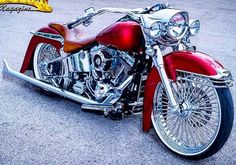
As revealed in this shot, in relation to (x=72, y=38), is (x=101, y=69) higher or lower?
lower

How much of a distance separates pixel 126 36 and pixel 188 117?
32.3 inches

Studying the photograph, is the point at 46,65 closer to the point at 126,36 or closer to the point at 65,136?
the point at 65,136

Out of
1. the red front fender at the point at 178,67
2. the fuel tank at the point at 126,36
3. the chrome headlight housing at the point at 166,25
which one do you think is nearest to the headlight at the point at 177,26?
the chrome headlight housing at the point at 166,25

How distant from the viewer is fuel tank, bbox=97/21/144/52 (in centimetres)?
301

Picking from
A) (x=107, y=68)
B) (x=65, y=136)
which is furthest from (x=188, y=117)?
(x=65, y=136)

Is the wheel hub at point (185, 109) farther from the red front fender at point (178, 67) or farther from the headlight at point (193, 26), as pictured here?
the headlight at point (193, 26)

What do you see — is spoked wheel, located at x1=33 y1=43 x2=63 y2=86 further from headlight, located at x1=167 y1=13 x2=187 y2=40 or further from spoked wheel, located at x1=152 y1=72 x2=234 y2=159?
headlight, located at x1=167 y1=13 x2=187 y2=40

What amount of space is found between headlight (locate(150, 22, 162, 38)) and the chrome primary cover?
1.21ft

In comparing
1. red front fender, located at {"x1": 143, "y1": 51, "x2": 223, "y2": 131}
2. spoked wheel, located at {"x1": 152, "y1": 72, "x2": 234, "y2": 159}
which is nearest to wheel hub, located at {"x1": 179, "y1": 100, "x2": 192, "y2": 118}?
spoked wheel, located at {"x1": 152, "y1": 72, "x2": 234, "y2": 159}

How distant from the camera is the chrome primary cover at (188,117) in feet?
9.49

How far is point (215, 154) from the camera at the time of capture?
3.06 meters

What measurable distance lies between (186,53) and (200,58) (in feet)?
0.42

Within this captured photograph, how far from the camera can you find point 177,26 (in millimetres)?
2855

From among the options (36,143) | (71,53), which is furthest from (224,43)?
(36,143)
